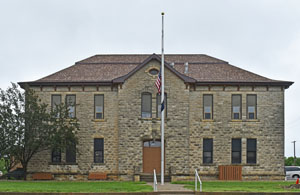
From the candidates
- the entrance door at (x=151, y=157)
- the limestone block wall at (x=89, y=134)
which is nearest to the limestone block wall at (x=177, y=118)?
the limestone block wall at (x=89, y=134)

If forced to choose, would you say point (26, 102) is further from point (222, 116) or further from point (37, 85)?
point (222, 116)

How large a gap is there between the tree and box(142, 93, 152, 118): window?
4615 millimetres

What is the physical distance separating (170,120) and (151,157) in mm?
2821

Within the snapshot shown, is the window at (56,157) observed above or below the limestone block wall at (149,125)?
below

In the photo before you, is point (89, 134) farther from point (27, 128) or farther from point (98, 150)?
point (27, 128)

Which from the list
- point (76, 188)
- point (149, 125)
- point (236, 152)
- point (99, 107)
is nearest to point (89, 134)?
point (99, 107)

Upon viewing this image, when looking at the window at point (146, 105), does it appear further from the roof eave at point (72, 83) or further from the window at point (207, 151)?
the window at point (207, 151)

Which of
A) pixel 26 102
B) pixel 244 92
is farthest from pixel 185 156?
pixel 26 102

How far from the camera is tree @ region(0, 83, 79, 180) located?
32.4 metres

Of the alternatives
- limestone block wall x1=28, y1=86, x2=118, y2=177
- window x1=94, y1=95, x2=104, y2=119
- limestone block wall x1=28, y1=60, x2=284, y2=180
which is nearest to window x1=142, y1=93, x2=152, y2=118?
limestone block wall x1=28, y1=60, x2=284, y2=180

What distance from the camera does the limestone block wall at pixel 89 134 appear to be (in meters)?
35.1

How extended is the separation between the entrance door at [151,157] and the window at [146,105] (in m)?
1.89

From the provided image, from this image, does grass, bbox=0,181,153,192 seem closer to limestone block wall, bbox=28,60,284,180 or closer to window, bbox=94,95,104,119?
limestone block wall, bbox=28,60,284,180

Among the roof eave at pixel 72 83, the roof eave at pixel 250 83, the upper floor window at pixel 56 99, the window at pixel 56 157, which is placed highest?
the roof eave at pixel 250 83
